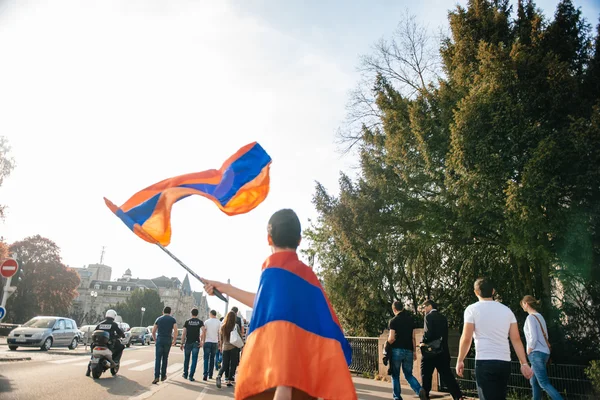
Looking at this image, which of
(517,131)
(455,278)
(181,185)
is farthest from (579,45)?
(181,185)

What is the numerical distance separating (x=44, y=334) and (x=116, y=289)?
93.6 metres

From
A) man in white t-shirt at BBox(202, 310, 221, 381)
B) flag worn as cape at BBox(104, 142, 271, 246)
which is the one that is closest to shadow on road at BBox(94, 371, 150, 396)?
man in white t-shirt at BBox(202, 310, 221, 381)

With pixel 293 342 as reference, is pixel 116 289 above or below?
above

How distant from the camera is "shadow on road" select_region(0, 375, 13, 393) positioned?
7.62 meters

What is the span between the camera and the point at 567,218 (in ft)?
35.1

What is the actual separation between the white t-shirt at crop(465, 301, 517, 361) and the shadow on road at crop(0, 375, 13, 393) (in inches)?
306

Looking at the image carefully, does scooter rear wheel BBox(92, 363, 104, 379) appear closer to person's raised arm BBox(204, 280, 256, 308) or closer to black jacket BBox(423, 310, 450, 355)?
black jacket BBox(423, 310, 450, 355)

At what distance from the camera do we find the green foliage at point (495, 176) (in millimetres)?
10836

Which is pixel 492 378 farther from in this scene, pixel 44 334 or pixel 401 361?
pixel 44 334

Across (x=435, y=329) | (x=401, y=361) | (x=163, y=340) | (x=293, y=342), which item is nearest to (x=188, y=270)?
(x=293, y=342)

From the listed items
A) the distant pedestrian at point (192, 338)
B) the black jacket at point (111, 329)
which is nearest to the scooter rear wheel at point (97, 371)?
the black jacket at point (111, 329)

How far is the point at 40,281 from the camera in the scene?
5272 centimetres

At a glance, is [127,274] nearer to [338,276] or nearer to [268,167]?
[338,276]

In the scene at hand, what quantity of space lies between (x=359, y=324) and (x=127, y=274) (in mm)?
110403
